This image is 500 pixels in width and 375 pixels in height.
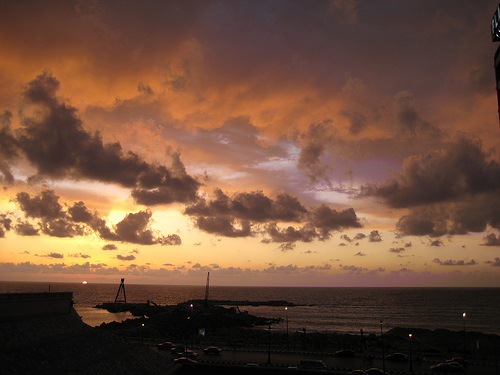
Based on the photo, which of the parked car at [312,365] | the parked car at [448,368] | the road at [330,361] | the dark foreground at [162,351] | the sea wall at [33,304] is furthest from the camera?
the road at [330,361]

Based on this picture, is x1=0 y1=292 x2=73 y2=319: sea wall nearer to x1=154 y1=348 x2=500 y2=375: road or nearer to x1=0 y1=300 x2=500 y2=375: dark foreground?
x1=0 y1=300 x2=500 y2=375: dark foreground

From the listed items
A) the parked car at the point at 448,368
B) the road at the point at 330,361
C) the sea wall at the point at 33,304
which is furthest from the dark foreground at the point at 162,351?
the parked car at the point at 448,368

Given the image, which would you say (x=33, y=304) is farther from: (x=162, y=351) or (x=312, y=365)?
(x=312, y=365)

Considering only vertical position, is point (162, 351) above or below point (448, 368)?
below

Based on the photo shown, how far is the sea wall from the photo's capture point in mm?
34531

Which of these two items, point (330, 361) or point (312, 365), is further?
point (330, 361)

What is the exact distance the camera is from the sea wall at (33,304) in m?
34.5

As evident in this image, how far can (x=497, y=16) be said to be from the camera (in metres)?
43.1

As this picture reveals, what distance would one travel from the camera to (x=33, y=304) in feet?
125

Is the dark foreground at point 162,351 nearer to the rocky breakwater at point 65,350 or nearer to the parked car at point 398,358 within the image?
the rocky breakwater at point 65,350

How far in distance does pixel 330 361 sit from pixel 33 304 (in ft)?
135

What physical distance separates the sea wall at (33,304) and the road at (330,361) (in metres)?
21.4

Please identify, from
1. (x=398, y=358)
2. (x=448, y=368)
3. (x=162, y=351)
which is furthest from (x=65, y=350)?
(x=398, y=358)

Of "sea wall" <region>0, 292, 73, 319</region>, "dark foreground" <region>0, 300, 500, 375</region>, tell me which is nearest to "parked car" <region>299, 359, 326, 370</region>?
"dark foreground" <region>0, 300, 500, 375</region>
